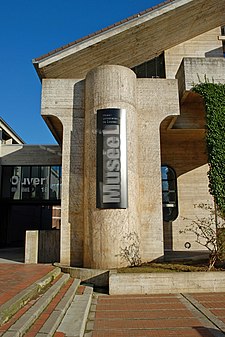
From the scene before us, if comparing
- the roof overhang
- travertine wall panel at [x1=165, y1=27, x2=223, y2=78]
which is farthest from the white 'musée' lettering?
travertine wall panel at [x1=165, y1=27, x2=223, y2=78]

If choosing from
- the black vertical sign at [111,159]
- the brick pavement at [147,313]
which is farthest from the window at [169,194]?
the brick pavement at [147,313]

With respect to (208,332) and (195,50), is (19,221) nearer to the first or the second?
(195,50)

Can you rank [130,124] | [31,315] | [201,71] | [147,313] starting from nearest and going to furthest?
[31,315] < [147,313] < [130,124] < [201,71]

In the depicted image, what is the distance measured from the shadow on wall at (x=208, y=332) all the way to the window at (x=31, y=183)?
13734 millimetres

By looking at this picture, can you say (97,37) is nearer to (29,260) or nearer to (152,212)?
(152,212)

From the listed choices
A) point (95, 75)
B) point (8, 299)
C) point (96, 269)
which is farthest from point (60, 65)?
point (8, 299)

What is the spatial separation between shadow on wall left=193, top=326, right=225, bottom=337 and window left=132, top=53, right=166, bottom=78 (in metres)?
11.4

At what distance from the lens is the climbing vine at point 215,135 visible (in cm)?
1006

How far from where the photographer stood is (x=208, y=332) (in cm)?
494

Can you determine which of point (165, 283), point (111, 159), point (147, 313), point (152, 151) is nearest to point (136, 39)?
point (152, 151)

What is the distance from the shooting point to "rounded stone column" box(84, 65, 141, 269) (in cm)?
896

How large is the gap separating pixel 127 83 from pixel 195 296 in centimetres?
675

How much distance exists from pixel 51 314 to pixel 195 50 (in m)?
13.4

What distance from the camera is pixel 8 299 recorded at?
481 centimetres
